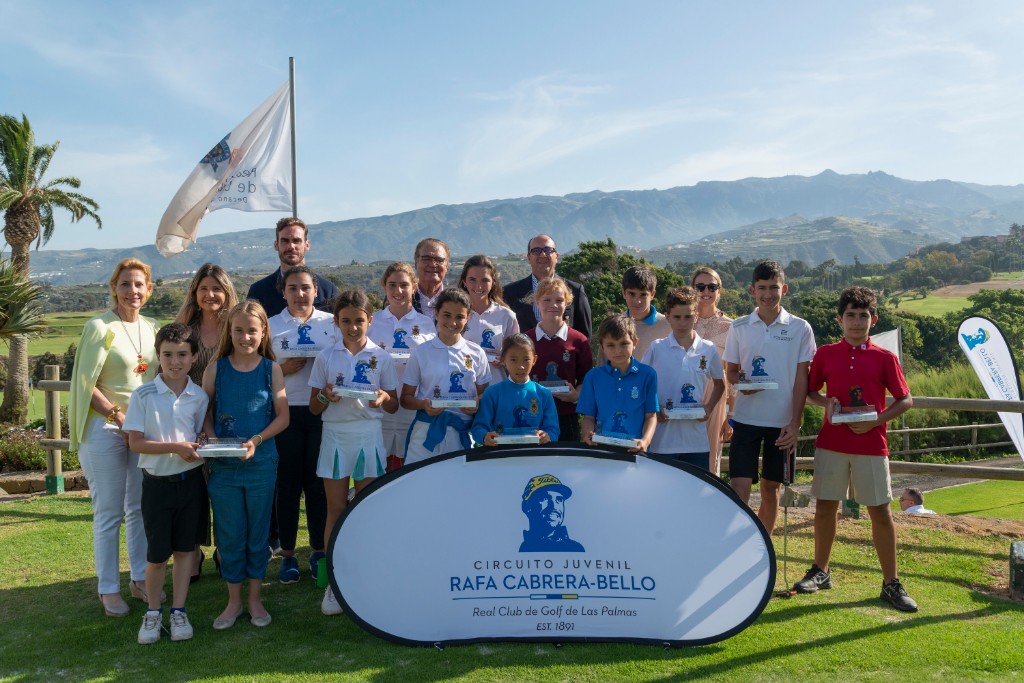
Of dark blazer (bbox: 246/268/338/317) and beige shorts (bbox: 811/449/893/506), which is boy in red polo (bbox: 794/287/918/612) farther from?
dark blazer (bbox: 246/268/338/317)

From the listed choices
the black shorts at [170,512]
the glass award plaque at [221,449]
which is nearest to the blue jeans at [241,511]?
the black shorts at [170,512]

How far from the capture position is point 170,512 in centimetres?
445

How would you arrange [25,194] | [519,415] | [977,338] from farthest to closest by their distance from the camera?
1. [25,194]
2. [977,338]
3. [519,415]

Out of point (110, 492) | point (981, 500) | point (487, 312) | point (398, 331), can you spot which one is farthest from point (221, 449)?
point (981, 500)

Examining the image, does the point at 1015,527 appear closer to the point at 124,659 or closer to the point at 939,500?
the point at 124,659

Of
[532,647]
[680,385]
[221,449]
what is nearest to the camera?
[221,449]

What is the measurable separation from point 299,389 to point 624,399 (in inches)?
87.9

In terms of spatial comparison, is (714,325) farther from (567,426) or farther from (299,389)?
(299,389)

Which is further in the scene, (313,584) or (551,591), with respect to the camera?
(313,584)

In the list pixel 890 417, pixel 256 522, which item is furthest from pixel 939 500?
pixel 256 522

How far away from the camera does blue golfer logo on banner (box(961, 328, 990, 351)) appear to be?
11695 mm

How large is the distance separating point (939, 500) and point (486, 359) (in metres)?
13.0

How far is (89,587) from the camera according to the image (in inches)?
218

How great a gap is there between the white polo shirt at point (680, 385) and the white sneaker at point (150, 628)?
3257 millimetres
